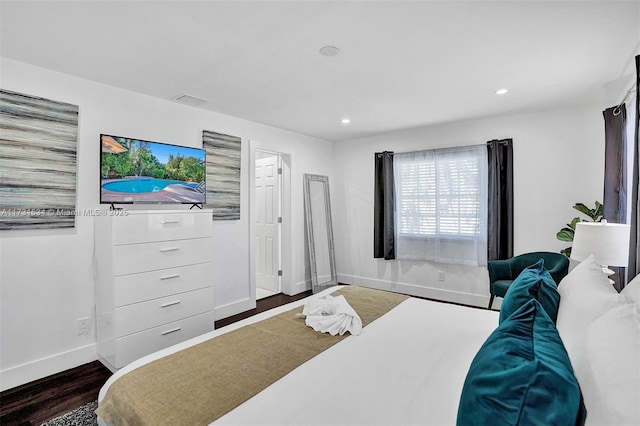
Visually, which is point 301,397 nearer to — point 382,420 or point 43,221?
point 382,420

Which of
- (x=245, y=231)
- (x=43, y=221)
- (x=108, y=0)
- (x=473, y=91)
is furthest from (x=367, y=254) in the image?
(x=108, y=0)

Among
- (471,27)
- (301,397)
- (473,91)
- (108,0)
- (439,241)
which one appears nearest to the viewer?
(301,397)

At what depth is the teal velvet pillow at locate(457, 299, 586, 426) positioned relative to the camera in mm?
749

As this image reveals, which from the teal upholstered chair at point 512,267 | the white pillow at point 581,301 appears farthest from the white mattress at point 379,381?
the teal upholstered chair at point 512,267

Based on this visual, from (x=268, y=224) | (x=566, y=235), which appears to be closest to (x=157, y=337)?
(x=268, y=224)

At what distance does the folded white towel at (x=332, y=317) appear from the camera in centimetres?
191

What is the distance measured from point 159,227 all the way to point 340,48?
2065 mm

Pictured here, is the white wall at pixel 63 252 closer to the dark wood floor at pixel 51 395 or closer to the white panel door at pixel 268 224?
the dark wood floor at pixel 51 395

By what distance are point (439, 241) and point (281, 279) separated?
2.41 metres

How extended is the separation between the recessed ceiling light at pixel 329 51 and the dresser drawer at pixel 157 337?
255 centimetres

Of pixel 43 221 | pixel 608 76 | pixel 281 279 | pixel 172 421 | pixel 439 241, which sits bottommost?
pixel 281 279

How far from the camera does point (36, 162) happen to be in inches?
98.8

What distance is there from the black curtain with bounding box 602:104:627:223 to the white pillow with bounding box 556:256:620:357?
1.94m

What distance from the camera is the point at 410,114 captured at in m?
3.96
